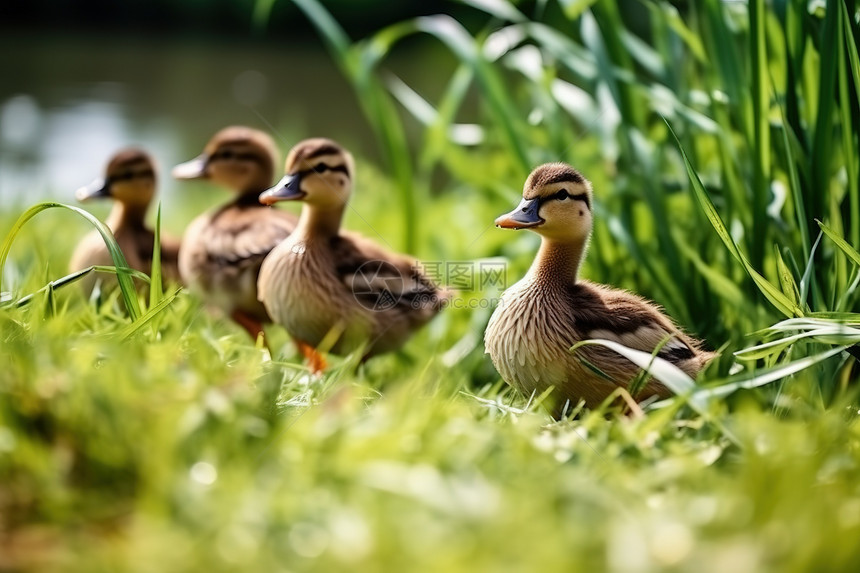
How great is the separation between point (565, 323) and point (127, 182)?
93.0 inches

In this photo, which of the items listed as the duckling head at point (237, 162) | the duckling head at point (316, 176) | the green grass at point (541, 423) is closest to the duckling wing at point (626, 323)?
the green grass at point (541, 423)

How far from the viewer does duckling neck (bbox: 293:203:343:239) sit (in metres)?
3.82

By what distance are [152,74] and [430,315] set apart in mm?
13455

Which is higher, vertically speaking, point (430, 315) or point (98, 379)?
point (98, 379)

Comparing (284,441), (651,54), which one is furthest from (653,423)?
(651,54)

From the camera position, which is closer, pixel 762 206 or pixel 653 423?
pixel 653 423

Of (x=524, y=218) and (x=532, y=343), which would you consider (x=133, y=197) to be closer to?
(x=524, y=218)

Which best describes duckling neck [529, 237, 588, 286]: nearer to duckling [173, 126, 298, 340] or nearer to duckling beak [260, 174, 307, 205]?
duckling beak [260, 174, 307, 205]

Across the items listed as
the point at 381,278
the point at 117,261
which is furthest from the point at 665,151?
the point at 117,261

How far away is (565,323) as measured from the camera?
9.50ft

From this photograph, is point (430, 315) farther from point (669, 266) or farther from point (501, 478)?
point (501, 478)

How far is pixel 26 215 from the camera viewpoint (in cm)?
263

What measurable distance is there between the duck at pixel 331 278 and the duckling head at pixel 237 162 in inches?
27.3

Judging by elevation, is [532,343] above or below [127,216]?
above
